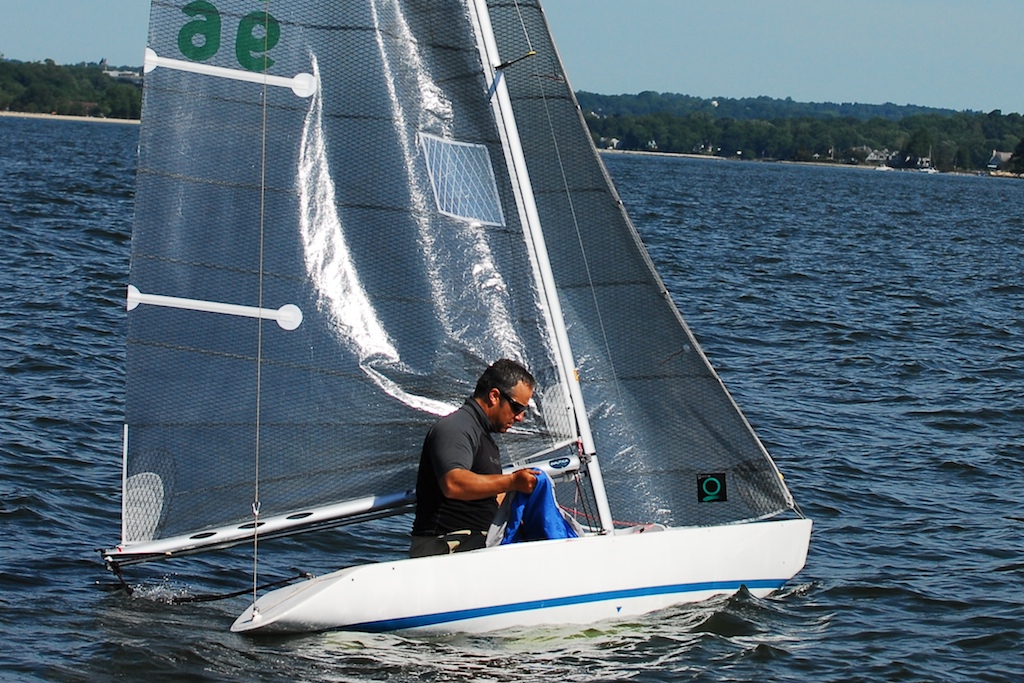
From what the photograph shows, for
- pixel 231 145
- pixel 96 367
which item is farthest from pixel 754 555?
pixel 96 367

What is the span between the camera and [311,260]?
7.14 m

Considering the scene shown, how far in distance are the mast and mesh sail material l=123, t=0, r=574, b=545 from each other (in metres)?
0.06

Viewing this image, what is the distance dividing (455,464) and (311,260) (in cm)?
119

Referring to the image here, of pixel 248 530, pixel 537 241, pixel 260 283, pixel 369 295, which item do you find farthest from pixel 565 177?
pixel 248 530

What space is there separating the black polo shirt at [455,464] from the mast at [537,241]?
466 mm

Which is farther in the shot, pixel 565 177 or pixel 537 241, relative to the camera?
pixel 565 177

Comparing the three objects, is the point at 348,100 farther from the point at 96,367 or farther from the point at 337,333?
the point at 96,367

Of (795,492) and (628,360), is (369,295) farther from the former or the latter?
(795,492)

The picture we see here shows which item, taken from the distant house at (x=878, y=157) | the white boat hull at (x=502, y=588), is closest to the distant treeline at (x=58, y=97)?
the distant house at (x=878, y=157)

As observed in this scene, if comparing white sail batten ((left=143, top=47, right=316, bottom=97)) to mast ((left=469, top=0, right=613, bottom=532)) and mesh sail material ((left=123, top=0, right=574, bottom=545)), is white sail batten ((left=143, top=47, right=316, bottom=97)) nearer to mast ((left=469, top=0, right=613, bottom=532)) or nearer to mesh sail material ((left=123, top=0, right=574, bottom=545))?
mesh sail material ((left=123, top=0, right=574, bottom=545))

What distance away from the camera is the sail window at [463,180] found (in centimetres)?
723

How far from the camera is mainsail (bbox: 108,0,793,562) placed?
6941 millimetres

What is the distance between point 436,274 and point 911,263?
24.5 meters

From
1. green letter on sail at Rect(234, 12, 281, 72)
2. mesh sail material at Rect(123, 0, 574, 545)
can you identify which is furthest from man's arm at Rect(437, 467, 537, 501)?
green letter on sail at Rect(234, 12, 281, 72)
